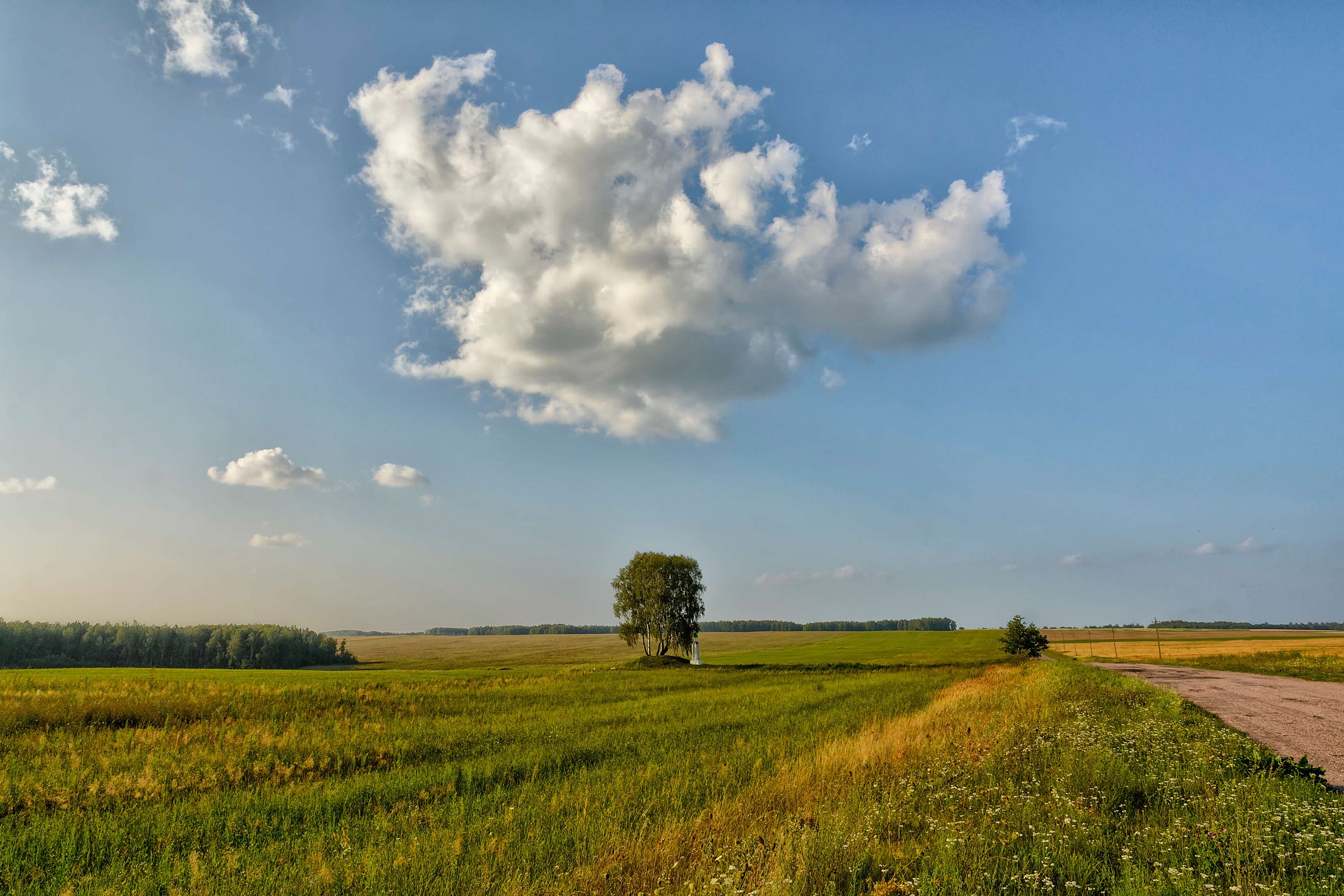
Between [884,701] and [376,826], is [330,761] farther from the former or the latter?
[884,701]

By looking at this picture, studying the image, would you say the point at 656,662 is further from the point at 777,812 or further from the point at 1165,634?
the point at 1165,634

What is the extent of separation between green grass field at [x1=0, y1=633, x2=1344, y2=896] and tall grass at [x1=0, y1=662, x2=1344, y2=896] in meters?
0.05

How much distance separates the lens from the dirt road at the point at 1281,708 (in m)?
12.6

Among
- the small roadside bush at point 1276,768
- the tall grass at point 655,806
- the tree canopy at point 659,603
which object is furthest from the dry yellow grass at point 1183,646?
the tall grass at point 655,806

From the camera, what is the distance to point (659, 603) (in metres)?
73.1

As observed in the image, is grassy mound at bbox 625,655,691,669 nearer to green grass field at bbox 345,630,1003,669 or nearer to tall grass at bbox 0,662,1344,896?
green grass field at bbox 345,630,1003,669

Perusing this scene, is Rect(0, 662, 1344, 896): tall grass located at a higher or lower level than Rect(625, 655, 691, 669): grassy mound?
higher

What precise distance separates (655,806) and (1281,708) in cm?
2336

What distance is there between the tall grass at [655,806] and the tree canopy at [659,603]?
56.5 metres

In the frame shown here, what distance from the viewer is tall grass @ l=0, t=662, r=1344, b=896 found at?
598 centimetres

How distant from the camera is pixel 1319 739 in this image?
13867 mm

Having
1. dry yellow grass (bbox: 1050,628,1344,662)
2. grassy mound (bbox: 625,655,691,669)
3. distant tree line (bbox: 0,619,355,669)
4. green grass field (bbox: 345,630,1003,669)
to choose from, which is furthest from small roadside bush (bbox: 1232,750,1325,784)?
distant tree line (bbox: 0,619,355,669)

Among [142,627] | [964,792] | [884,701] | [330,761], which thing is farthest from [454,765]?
[142,627]

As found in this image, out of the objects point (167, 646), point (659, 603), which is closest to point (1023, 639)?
point (659, 603)
